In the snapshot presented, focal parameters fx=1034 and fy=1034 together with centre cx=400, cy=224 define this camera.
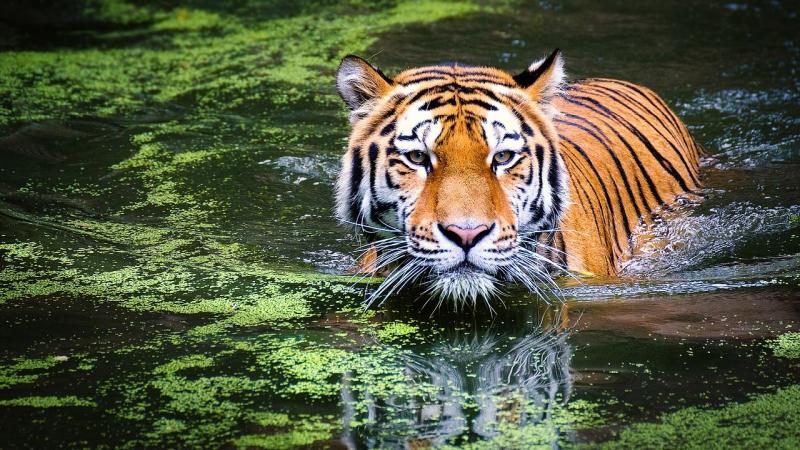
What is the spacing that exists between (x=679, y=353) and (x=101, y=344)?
1387 mm

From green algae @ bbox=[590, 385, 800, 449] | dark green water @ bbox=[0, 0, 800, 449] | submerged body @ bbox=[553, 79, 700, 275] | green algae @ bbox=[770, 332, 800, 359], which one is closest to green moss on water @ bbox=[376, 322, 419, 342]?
dark green water @ bbox=[0, 0, 800, 449]

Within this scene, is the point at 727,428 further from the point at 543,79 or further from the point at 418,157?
the point at 543,79

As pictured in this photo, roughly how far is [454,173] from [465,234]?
0.22m

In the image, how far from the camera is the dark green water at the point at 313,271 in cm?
215

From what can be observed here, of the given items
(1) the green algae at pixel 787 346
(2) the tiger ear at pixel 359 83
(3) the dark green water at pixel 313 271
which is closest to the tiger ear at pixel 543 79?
(2) the tiger ear at pixel 359 83

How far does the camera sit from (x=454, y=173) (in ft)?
8.60

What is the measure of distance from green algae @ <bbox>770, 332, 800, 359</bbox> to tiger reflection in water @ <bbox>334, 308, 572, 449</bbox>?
0.49 meters

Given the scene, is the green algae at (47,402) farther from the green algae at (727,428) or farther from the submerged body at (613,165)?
the submerged body at (613,165)

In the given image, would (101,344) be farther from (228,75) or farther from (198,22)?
(198,22)

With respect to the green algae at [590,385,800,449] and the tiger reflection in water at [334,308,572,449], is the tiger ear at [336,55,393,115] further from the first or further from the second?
the green algae at [590,385,800,449]

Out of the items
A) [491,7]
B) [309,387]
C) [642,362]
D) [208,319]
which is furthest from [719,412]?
[491,7]

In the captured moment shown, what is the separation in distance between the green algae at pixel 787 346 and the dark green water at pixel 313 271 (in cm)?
1

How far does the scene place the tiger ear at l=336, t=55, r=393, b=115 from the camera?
114 inches

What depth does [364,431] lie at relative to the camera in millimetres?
2078
